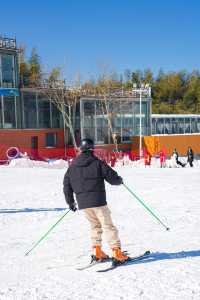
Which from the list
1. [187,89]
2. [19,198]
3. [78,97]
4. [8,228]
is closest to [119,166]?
[78,97]

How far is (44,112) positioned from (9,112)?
355cm

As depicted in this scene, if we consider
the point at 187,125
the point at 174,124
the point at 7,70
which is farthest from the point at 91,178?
the point at 187,125

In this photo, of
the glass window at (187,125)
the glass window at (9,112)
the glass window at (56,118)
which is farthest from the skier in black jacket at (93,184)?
the glass window at (187,125)

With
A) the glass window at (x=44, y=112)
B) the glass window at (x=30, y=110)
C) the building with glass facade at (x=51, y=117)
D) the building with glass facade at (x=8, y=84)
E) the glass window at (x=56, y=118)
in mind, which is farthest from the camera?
the glass window at (x=56, y=118)

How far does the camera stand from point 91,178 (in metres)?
5.68

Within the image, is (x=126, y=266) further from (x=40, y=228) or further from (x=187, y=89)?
(x=187, y=89)

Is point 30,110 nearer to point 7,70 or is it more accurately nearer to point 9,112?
point 9,112

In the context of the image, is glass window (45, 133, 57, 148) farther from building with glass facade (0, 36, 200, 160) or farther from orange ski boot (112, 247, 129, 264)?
orange ski boot (112, 247, 129, 264)

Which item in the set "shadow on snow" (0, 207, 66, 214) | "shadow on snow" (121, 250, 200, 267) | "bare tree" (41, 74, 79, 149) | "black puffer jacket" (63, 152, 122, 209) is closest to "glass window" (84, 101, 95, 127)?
"bare tree" (41, 74, 79, 149)

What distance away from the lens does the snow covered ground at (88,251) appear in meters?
4.78

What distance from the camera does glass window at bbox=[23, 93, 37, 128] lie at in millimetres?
33688

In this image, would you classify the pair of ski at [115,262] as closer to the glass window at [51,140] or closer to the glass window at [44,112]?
the glass window at [44,112]

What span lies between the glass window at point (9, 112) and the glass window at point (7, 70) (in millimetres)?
995

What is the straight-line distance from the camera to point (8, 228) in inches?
340
